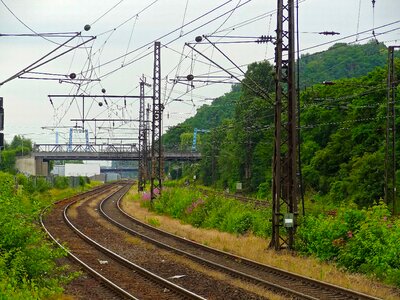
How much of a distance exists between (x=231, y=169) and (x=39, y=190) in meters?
28.1

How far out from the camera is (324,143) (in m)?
65.8

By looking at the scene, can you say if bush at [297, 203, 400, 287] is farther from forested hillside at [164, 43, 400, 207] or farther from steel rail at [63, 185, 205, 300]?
forested hillside at [164, 43, 400, 207]

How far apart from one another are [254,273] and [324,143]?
48.5m

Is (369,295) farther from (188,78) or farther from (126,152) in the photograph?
(126,152)

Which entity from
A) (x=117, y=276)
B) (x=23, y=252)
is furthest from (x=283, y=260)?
(x=23, y=252)

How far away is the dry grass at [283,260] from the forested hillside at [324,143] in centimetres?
772

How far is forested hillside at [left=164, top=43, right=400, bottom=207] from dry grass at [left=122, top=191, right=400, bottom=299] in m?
7.72

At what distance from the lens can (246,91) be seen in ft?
281

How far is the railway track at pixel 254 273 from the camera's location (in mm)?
15505

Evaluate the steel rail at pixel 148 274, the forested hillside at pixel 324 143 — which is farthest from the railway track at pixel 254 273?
the forested hillside at pixel 324 143

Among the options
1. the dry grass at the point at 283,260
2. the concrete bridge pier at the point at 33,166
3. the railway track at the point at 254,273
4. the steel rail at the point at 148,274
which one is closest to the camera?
the steel rail at the point at 148,274

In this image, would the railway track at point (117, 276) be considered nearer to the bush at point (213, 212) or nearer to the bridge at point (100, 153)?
the bush at point (213, 212)

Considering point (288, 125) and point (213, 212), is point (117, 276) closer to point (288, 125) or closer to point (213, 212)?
point (288, 125)

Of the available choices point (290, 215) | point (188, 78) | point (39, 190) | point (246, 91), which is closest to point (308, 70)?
point (246, 91)
